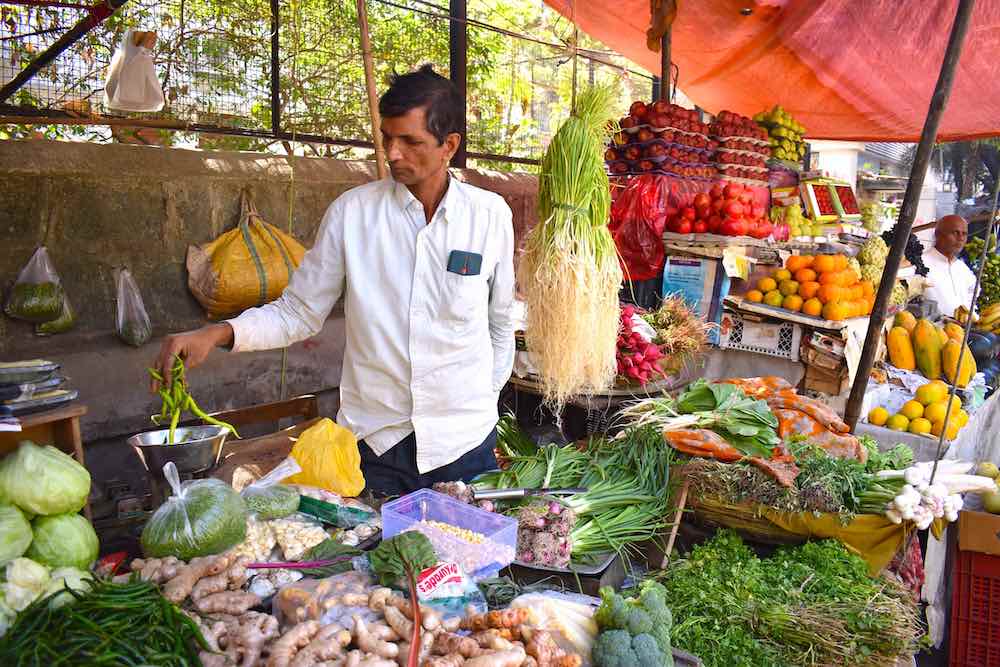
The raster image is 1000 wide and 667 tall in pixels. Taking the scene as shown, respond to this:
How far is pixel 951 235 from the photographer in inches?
268

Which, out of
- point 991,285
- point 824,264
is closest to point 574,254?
point 824,264

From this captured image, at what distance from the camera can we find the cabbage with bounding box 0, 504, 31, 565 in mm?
1498

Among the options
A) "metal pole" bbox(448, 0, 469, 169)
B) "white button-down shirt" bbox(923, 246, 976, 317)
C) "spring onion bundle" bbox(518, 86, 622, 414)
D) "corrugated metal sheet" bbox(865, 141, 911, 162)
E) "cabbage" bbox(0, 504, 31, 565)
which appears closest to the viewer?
"cabbage" bbox(0, 504, 31, 565)

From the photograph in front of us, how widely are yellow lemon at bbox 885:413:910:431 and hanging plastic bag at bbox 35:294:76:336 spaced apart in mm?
4724

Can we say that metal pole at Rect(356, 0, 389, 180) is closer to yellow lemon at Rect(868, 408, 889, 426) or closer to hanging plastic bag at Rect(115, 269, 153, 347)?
hanging plastic bag at Rect(115, 269, 153, 347)

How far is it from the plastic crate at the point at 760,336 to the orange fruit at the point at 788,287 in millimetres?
213

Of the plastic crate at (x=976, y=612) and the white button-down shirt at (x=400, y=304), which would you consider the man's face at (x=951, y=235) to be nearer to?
the plastic crate at (x=976, y=612)

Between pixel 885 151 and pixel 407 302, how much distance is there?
22.2 m

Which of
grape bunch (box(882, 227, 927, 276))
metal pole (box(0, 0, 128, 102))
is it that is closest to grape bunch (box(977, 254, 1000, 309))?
grape bunch (box(882, 227, 927, 276))

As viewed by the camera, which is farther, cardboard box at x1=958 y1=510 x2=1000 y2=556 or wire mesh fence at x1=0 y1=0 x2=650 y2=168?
wire mesh fence at x1=0 y1=0 x2=650 y2=168

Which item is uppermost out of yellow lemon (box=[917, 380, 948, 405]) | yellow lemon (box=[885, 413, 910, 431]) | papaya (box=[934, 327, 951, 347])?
papaya (box=[934, 327, 951, 347])

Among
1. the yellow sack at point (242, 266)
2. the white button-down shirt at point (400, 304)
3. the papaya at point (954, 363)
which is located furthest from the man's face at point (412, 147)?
the papaya at point (954, 363)

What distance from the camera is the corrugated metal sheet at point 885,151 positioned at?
63.1 feet

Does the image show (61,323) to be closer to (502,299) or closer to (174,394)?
(174,394)
